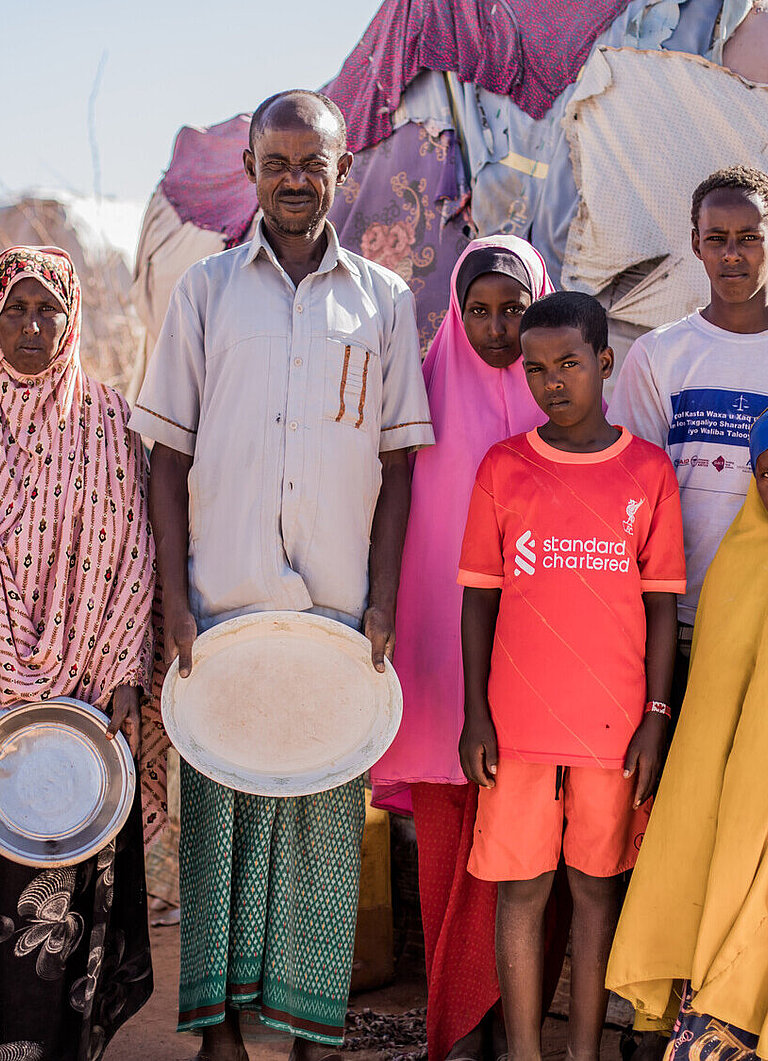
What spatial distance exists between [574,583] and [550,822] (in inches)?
20.8

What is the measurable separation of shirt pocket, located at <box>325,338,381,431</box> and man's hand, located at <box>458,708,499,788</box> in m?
0.75

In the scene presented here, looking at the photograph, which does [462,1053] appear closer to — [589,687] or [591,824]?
[591,824]

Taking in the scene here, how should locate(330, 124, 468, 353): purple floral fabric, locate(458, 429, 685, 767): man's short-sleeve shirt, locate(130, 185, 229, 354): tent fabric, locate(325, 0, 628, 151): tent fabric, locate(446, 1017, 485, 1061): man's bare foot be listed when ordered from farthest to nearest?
locate(130, 185, 229, 354): tent fabric → locate(330, 124, 468, 353): purple floral fabric → locate(325, 0, 628, 151): tent fabric → locate(446, 1017, 485, 1061): man's bare foot → locate(458, 429, 685, 767): man's short-sleeve shirt

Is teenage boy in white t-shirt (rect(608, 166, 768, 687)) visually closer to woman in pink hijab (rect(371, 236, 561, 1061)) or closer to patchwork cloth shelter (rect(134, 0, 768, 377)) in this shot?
woman in pink hijab (rect(371, 236, 561, 1061))

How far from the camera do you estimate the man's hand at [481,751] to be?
2.61 metres

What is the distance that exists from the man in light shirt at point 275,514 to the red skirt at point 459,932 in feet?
0.91

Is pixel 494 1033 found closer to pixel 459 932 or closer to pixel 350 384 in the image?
pixel 459 932

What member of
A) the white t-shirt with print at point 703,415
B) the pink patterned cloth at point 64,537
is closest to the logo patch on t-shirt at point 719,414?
the white t-shirt with print at point 703,415

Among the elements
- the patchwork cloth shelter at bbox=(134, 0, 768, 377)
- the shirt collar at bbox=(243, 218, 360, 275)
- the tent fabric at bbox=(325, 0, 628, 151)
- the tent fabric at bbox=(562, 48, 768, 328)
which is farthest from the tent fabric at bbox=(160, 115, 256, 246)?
the shirt collar at bbox=(243, 218, 360, 275)

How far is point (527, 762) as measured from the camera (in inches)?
101

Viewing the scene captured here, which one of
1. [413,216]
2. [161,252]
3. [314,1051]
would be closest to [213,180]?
[161,252]

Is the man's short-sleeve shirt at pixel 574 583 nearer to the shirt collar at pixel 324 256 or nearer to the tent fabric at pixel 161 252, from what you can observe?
the shirt collar at pixel 324 256

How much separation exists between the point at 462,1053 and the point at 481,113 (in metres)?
3.40

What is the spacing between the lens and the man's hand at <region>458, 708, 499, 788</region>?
2607mm
